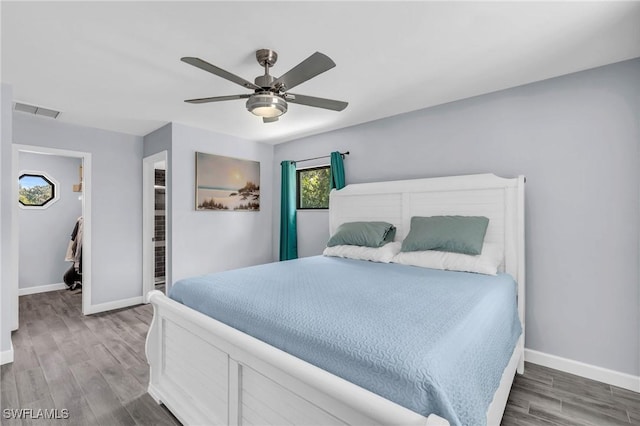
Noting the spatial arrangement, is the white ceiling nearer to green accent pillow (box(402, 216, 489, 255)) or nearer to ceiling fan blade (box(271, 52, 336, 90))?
ceiling fan blade (box(271, 52, 336, 90))

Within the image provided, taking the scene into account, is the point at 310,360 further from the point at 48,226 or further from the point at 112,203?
the point at 48,226

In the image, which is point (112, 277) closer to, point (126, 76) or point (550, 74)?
point (126, 76)

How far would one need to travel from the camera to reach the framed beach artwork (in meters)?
3.93

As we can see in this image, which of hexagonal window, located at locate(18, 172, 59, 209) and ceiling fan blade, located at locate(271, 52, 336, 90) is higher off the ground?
ceiling fan blade, located at locate(271, 52, 336, 90)

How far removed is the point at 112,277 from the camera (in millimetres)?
4023

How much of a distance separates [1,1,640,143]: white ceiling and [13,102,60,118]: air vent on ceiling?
0.60 ft

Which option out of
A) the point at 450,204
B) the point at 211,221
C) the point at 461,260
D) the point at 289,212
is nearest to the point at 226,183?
the point at 211,221

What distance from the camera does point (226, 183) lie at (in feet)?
13.8

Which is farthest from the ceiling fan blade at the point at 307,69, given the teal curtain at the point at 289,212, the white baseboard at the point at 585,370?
the white baseboard at the point at 585,370

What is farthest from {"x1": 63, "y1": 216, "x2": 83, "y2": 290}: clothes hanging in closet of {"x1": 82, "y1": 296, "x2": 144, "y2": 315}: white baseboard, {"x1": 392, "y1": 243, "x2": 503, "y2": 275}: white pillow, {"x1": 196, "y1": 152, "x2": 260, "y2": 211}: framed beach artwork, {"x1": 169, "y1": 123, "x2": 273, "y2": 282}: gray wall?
{"x1": 392, "y1": 243, "x2": 503, "y2": 275}: white pillow

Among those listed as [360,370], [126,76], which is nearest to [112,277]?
[126,76]

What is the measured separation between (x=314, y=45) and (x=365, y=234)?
1808 mm

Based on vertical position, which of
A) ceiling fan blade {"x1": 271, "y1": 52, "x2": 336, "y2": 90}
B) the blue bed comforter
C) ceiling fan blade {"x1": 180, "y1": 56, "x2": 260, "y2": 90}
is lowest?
the blue bed comforter

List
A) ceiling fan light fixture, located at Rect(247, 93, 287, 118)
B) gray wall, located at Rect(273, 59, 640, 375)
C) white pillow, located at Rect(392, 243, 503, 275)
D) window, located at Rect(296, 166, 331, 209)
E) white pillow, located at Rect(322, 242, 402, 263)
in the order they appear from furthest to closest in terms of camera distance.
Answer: window, located at Rect(296, 166, 331, 209)
white pillow, located at Rect(322, 242, 402, 263)
white pillow, located at Rect(392, 243, 503, 275)
gray wall, located at Rect(273, 59, 640, 375)
ceiling fan light fixture, located at Rect(247, 93, 287, 118)
